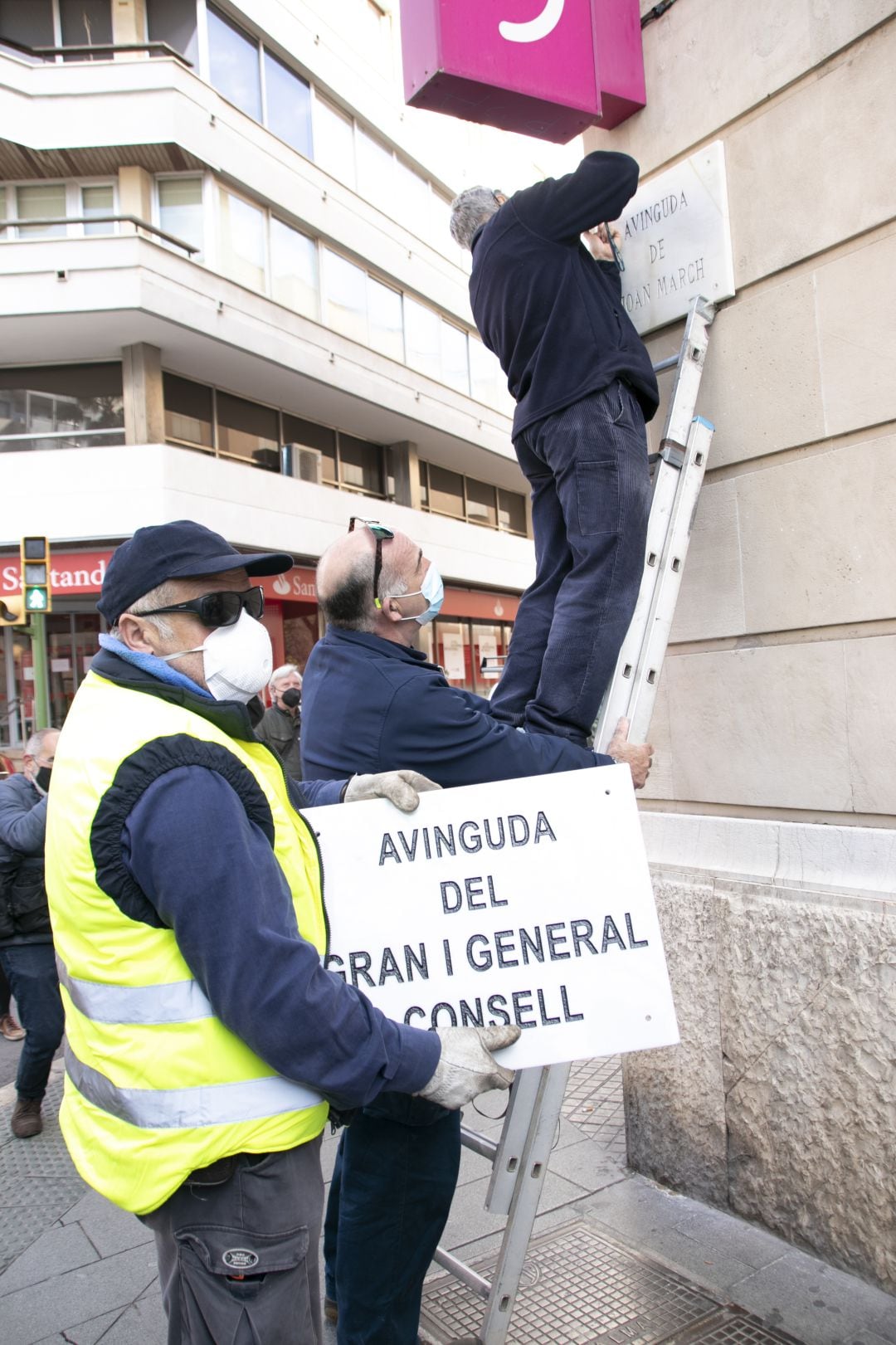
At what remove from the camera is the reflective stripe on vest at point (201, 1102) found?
5.51ft

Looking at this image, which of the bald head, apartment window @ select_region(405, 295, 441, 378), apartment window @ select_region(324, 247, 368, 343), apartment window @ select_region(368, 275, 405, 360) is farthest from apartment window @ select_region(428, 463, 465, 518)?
the bald head

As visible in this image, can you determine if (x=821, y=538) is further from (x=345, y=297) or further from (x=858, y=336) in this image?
(x=345, y=297)

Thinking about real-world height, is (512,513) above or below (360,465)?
below

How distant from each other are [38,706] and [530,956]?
47.2ft

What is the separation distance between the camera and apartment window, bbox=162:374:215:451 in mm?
18766

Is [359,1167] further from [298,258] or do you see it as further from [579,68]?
[298,258]

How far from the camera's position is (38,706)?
15.1 meters

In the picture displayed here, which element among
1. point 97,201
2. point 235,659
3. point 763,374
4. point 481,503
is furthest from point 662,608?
point 481,503

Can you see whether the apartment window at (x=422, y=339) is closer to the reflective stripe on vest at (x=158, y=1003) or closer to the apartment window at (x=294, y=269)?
the apartment window at (x=294, y=269)

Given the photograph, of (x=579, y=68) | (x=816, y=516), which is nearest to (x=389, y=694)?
(x=816, y=516)

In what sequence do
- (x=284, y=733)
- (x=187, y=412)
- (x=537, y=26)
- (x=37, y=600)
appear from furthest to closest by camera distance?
1. (x=187, y=412)
2. (x=37, y=600)
3. (x=284, y=733)
4. (x=537, y=26)

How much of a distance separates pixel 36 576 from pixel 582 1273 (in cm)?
1146

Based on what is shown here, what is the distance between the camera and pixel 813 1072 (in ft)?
9.57

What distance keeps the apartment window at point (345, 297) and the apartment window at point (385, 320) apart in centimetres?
23
